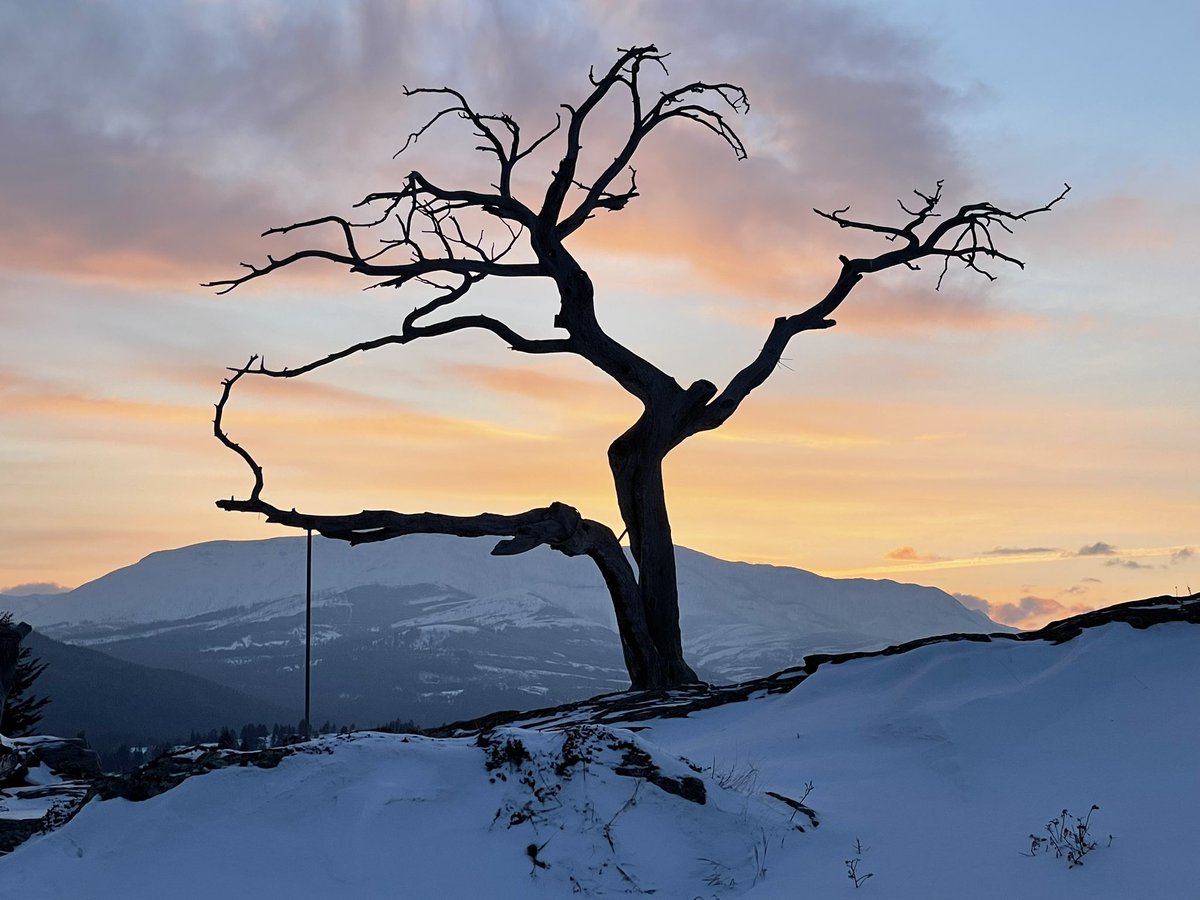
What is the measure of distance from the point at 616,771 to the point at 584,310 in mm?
11071

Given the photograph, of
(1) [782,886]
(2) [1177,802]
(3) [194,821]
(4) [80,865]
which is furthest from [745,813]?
(4) [80,865]

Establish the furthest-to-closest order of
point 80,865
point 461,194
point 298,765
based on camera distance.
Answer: point 461,194 → point 298,765 → point 80,865

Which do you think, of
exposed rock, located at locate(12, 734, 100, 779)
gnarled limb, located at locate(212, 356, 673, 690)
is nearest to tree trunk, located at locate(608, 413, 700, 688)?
gnarled limb, located at locate(212, 356, 673, 690)

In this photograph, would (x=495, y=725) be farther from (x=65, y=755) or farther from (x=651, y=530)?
(x=65, y=755)

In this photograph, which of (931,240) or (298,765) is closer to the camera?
(298,765)

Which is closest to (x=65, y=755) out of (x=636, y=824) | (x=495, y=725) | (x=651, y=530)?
(x=495, y=725)

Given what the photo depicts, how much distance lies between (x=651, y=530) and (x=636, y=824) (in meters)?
11.3

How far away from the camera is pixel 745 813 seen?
9016 mm

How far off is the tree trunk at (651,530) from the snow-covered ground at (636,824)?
28.1 ft

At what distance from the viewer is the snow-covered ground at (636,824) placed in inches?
314

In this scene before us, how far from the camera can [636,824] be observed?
8625 mm

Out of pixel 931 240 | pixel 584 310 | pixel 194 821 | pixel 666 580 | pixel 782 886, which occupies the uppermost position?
pixel 931 240

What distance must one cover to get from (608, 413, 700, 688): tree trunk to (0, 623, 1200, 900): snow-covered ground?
856 centimetres

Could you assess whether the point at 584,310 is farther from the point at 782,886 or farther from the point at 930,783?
the point at 782,886
